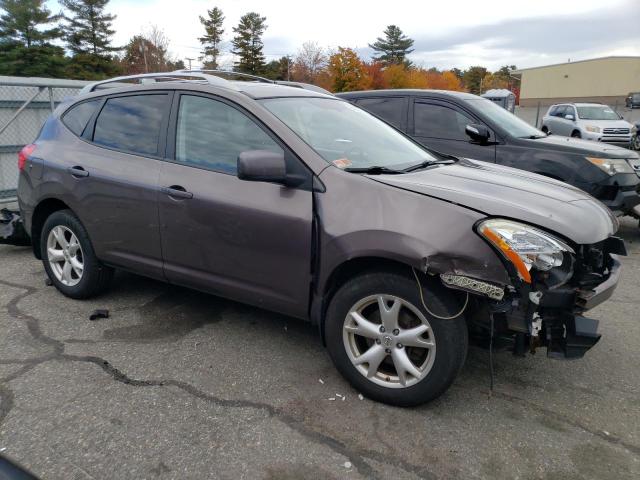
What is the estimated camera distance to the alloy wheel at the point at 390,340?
2.68m

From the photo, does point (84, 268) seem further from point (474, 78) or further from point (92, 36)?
point (474, 78)

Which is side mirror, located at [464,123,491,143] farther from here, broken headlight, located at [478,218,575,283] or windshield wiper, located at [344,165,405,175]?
broken headlight, located at [478,218,575,283]

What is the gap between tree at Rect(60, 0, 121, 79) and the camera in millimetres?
52031

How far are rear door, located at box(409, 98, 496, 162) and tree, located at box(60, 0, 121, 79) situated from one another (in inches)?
2039

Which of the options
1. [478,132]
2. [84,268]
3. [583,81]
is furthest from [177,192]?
[583,81]

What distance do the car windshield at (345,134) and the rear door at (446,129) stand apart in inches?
96.0

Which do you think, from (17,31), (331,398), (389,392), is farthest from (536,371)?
(17,31)

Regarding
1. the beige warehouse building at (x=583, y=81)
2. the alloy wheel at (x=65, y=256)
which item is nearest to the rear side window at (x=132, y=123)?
the alloy wheel at (x=65, y=256)

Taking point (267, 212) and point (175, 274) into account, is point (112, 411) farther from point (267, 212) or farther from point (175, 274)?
point (267, 212)

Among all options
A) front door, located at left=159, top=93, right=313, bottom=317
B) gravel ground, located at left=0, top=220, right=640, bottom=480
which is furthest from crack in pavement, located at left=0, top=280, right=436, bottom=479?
front door, located at left=159, top=93, right=313, bottom=317

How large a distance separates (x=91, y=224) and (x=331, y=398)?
2352 millimetres

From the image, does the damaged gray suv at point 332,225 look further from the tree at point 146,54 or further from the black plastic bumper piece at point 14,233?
the tree at point 146,54

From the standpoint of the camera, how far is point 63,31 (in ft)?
167

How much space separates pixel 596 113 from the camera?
19.2 m
